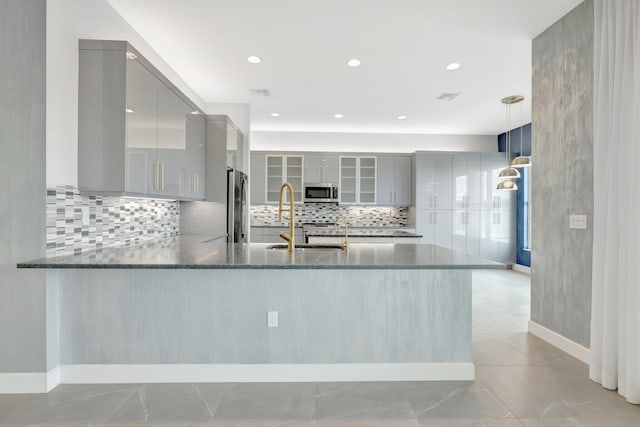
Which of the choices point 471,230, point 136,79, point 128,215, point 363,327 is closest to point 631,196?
point 363,327

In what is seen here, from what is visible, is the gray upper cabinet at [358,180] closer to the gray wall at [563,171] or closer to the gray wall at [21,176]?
the gray wall at [563,171]

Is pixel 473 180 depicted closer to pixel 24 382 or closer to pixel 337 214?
pixel 337 214

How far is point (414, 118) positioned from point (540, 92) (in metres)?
3.05

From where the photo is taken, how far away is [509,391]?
7.64 ft

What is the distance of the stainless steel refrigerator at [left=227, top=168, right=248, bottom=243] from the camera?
15.2ft

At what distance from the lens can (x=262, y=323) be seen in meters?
2.42

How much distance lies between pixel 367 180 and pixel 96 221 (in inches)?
205

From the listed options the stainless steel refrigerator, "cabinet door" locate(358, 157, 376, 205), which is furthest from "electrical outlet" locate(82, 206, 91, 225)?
"cabinet door" locate(358, 157, 376, 205)

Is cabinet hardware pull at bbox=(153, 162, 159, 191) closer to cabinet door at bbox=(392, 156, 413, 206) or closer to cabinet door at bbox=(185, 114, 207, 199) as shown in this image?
cabinet door at bbox=(185, 114, 207, 199)

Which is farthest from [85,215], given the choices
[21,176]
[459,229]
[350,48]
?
[459,229]

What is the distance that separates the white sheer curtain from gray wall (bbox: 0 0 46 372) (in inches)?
139

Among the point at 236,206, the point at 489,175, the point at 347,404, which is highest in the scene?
the point at 489,175

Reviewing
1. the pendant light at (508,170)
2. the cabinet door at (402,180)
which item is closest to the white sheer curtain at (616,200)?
the pendant light at (508,170)

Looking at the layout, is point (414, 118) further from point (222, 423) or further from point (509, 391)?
point (222, 423)
